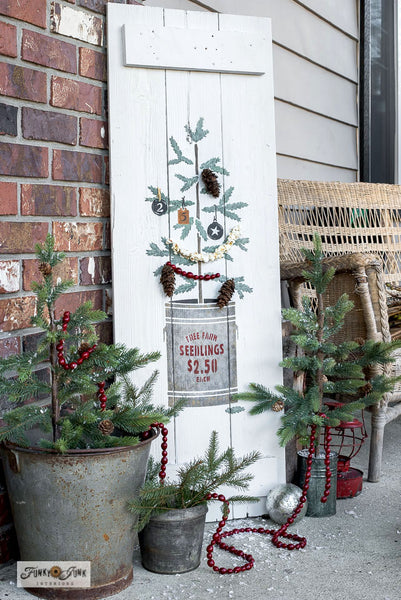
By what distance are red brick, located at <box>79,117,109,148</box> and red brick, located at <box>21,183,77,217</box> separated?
0.50ft

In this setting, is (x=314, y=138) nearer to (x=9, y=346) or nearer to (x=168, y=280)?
(x=168, y=280)

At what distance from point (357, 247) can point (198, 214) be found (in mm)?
1156

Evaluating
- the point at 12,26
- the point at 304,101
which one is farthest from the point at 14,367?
the point at 304,101

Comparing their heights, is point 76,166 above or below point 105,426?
above

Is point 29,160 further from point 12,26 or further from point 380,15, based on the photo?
point 380,15

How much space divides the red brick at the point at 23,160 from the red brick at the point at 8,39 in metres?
0.23

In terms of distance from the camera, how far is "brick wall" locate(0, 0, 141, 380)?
5.84 ft

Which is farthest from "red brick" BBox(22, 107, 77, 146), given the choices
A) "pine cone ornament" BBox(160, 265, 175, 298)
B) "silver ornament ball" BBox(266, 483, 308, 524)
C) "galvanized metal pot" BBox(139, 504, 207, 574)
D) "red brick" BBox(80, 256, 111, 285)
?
"silver ornament ball" BBox(266, 483, 308, 524)

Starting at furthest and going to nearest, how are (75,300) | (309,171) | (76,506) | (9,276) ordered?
(309,171), (75,300), (9,276), (76,506)

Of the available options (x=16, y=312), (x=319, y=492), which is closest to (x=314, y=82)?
(x=319, y=492)

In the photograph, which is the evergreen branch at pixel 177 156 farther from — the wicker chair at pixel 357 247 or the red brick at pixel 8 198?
the wicker chair at pixel 357 247

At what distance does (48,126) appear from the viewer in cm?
189

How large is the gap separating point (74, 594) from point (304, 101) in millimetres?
2458

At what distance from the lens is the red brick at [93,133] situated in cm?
201
